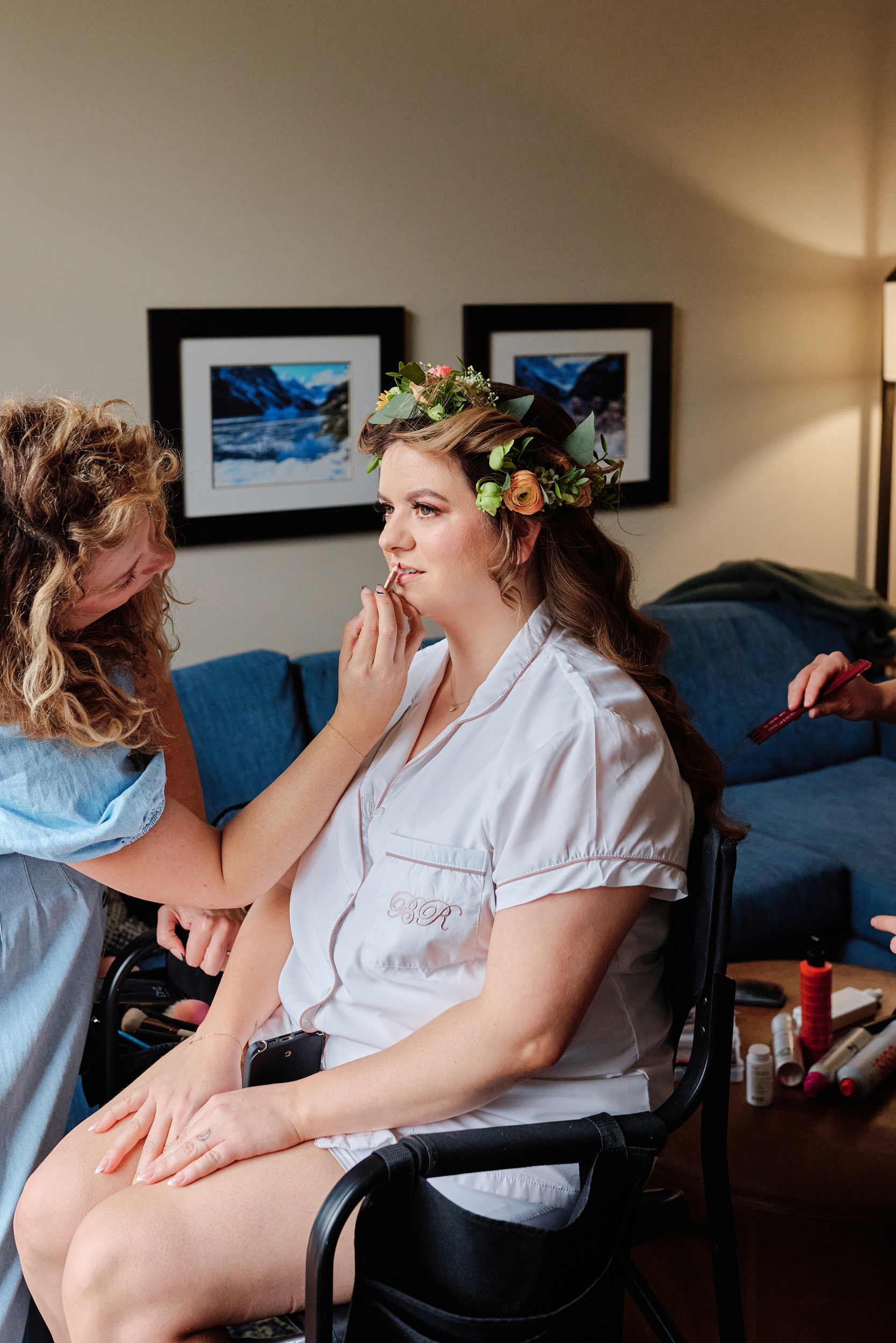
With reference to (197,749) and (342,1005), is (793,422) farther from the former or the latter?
(342,1005)

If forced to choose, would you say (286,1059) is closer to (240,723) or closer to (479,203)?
(240,723)

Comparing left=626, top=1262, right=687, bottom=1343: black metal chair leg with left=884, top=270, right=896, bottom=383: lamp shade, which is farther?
left=884, top=270, right=896, bottom=383: lamp shade

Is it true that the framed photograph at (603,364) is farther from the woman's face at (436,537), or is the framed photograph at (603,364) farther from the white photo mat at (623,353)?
the woman's face at (436,537)

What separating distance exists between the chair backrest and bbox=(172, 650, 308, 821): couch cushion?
1.61 metres

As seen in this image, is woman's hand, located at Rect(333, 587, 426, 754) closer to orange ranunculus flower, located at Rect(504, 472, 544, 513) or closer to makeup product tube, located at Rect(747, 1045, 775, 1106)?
orange ranunculus flower, located at Rect(504, 472, 544, 513)

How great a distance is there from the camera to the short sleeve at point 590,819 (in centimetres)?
122

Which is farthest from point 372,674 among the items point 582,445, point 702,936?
point 702,936

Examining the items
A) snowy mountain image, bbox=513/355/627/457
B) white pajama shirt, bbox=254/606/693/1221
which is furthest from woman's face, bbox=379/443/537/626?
snowy mountain image, bbox=513/355/627/457

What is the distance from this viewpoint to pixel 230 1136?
1239 millimetres

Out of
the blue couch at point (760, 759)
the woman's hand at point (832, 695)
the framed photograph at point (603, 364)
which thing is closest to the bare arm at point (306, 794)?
the woman's hand at point (832, 695)

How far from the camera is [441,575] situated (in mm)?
1453

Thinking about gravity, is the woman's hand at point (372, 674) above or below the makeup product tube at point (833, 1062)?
above

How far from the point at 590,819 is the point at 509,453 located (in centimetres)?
47

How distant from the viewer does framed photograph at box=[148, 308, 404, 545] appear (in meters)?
2.93
